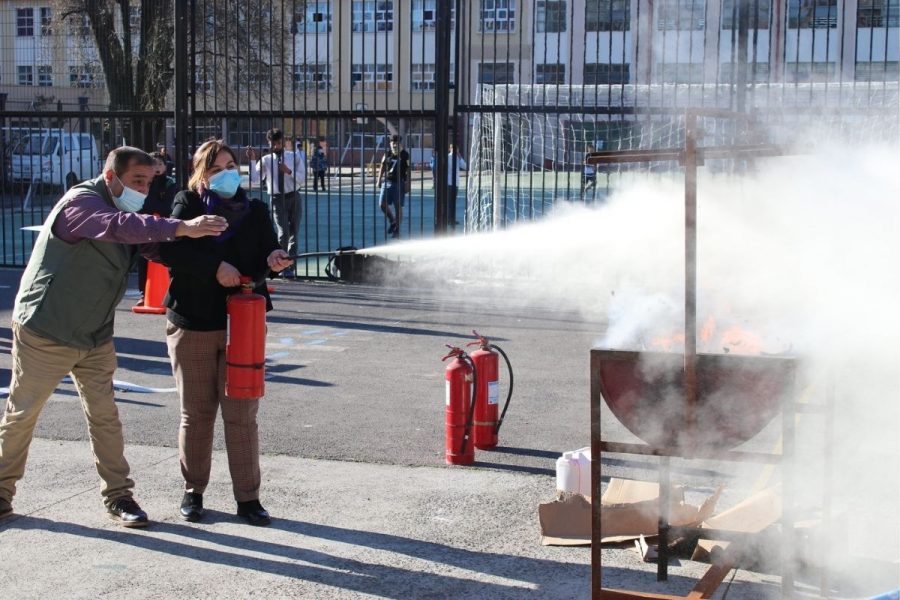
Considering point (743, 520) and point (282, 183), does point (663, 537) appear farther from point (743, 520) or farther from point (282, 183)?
point (282, 183)

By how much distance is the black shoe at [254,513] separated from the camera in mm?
5145

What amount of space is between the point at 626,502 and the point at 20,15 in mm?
19506

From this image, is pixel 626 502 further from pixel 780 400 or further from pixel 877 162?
pixel 877 162

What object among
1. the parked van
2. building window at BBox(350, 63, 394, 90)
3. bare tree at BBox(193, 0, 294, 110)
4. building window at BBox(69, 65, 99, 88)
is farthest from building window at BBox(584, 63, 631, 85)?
building window at BBox(69, 65, 99, 88)

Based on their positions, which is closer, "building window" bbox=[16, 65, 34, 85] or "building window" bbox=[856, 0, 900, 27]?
"building window" bbox=[856, 0, 900, 27]

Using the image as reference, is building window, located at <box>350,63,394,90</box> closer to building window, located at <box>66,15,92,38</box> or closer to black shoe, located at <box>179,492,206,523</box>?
building window, located at <box>66,15,92,38</box>

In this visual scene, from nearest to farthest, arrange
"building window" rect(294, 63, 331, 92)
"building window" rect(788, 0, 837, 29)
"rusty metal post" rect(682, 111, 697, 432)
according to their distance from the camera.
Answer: "rusty metal post" rect(682, 111, 697, 432) < "building window" rect(788, 0, 837, 29) < "building window" rect(294, 63, 331, 92)

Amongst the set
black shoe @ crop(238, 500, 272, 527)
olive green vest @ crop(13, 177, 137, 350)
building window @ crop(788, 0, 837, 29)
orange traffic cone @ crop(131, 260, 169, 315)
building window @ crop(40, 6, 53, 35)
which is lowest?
black shoe @ crop(238, 500, 272, 527)

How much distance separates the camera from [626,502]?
511cm

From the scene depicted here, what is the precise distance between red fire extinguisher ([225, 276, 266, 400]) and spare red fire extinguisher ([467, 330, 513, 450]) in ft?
5.25

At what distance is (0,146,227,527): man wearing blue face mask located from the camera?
482 cm

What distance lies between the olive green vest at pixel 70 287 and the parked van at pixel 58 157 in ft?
34.8

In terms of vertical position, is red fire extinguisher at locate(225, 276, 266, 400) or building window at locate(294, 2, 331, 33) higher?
building window at locate(294, 2, 331, 33)

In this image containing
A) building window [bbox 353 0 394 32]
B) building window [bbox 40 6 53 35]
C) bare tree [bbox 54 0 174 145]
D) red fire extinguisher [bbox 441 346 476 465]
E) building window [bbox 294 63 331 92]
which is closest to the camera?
red fire extinguisher [bbox 441 346 476 465]
